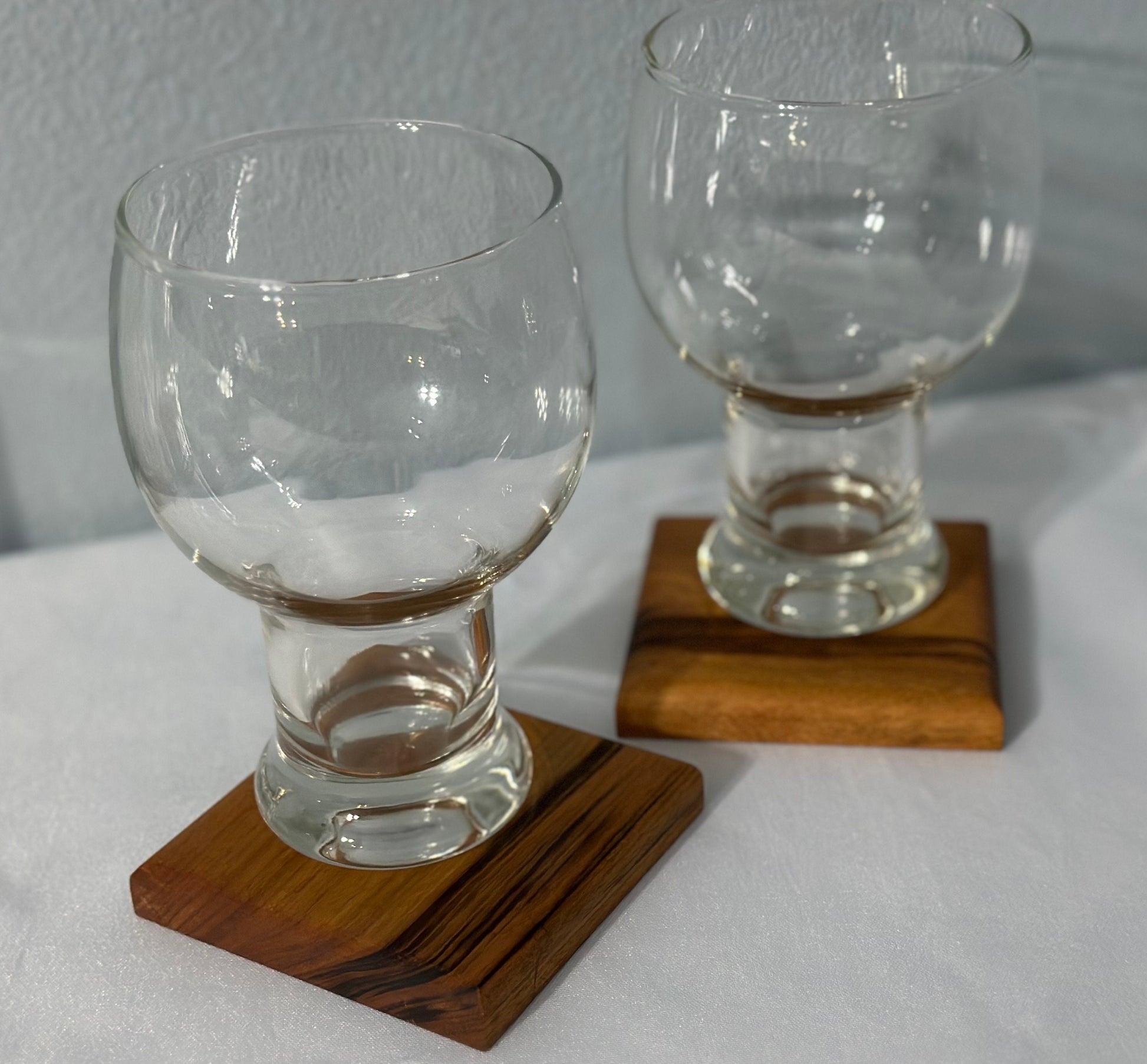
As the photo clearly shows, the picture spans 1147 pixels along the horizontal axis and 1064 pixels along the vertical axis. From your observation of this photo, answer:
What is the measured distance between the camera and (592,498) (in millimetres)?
547

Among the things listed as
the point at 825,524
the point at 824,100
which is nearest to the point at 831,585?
the point at 825,524

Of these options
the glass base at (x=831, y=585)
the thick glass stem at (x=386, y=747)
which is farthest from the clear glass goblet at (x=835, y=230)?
the thick glass stem at (x=386, y=747)

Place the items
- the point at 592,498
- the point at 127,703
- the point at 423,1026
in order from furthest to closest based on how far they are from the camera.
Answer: the point at 592,498
the point at 127,703
the point at 423,1026

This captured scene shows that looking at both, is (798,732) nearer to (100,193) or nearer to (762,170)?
(762,170)

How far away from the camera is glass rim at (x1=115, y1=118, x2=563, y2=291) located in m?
0.29

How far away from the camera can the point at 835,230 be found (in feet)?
1.39

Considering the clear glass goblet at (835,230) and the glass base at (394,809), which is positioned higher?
the clear glass goblet at (835,230)

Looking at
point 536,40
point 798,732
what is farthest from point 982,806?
point 536,40

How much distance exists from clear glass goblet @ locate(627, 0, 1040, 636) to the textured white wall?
0.32ft

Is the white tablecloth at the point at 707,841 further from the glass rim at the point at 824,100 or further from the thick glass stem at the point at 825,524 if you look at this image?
the glass rim at the point at 824,100

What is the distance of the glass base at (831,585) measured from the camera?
0.44 meters

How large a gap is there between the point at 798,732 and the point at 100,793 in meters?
0.19

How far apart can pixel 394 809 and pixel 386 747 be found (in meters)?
0.02

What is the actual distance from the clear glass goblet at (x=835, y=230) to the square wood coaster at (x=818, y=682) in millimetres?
10
